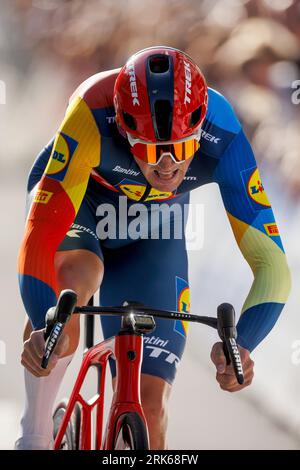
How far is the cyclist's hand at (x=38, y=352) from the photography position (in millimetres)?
3088

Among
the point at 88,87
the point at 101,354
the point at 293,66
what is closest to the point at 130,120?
the point at 88,87

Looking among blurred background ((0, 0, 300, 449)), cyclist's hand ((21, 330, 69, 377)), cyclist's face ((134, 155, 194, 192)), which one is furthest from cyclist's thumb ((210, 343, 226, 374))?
blurred background ((0, 0, 300, 449))

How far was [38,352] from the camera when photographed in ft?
10.2

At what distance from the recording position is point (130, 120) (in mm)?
3547

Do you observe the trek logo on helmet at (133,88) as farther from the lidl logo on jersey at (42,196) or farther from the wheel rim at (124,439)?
the wheel rim at (124,439)

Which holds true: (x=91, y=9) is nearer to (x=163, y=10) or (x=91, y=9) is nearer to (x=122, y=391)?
(x=163, y=10)

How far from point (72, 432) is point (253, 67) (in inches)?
147

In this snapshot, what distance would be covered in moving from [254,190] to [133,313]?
972 millimetres

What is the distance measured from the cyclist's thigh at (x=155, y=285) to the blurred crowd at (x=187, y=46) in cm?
238

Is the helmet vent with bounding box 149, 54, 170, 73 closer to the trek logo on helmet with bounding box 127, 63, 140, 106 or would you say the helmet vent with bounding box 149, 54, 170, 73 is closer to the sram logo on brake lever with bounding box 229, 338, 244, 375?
the trek logo on helmet with bounding box 127, 63, 140, 106

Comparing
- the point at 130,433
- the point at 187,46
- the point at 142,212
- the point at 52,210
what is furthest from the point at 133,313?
the point at 187,46

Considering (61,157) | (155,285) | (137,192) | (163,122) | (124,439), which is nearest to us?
(124,439)

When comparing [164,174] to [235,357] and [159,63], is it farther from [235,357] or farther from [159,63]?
[235,357]

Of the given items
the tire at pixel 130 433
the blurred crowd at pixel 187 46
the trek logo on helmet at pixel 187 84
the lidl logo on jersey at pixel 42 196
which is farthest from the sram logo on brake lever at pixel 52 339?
the blurred crowd at pixel 187 46
